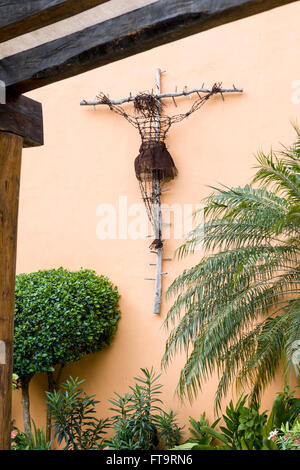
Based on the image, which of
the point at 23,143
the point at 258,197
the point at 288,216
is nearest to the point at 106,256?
the point at 258,197

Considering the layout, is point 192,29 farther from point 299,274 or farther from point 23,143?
point 299,274

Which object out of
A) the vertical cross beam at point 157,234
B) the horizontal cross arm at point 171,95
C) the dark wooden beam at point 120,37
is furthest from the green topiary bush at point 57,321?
the dark wooden beam at point 120,37

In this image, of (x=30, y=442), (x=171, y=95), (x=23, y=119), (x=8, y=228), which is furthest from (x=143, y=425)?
(x=171, y=95)

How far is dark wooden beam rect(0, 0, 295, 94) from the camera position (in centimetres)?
250

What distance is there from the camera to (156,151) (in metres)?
6.92

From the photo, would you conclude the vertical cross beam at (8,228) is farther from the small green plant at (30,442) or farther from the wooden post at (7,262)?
the small green plant at (30,442)

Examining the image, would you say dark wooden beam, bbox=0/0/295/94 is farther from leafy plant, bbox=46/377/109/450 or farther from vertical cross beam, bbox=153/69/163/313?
leafy plant, bbox=46/377/109/450

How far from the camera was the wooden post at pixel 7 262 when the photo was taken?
127 inches

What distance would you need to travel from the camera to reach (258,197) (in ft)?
17.7

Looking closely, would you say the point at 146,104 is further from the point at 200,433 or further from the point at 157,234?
the point at 200,433

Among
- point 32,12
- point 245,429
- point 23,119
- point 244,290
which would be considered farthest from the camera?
point 244,290

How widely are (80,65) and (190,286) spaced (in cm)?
310

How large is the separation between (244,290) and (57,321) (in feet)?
8.14

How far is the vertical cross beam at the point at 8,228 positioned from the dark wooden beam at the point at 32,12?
2.57ft
